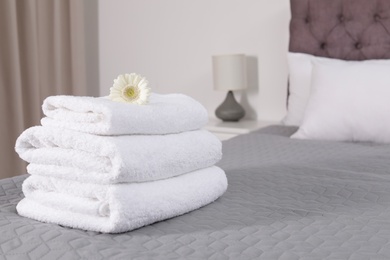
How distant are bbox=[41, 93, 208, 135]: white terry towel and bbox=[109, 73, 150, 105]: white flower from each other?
23 millimetres

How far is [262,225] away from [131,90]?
37cm

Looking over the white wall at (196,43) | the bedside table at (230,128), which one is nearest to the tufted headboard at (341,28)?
the white wall at (196,43)

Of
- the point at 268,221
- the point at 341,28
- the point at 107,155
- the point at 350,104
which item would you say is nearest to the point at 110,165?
the point at 107,155

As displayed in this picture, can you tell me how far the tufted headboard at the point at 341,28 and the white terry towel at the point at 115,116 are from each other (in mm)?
1518

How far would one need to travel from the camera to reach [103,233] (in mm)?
1014

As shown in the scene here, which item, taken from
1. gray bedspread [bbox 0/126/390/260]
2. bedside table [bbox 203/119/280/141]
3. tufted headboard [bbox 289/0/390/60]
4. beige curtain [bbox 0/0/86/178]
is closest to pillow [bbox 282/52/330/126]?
tufted headboard [bbox 289/0/390/60]

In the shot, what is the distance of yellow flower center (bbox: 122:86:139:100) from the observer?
3.84ft

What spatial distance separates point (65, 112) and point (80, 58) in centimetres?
236

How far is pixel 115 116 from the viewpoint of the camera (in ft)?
3.37

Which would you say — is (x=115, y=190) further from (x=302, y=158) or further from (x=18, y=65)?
(x=18, y=65)

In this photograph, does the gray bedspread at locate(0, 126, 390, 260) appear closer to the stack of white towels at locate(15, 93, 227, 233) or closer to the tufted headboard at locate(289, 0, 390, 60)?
the stack of white towels at locate(15, 93, 227, 233)

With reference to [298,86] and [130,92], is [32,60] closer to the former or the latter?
[298,86]

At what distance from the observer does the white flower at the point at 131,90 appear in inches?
45.7

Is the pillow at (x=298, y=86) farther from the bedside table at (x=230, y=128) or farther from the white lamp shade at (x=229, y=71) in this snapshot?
the white lamp shade at (x=229, y=71)
